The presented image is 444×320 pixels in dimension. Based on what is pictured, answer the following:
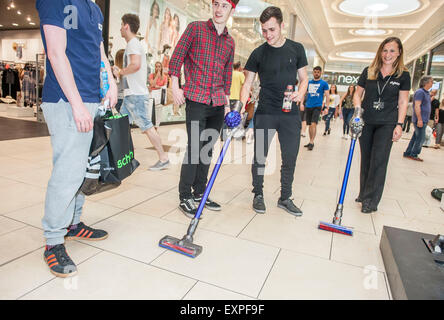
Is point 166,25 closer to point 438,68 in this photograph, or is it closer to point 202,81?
point 202,81

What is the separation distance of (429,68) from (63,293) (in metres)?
18.6

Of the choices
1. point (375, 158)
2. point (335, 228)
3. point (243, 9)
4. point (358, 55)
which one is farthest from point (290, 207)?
point (358, 55)

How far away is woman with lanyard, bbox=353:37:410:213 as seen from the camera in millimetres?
2572

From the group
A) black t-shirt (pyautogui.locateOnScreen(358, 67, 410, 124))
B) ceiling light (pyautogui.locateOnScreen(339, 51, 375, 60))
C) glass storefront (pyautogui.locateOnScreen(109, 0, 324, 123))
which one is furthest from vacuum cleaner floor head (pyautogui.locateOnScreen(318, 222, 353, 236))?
ceiling light (pyautogui.locateOnScreen(339, 51, 375, 60))

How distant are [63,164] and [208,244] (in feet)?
3.10

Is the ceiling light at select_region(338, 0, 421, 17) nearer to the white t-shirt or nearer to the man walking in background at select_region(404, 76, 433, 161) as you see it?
the man walking in background at select_region(404, 76, 433, 161)

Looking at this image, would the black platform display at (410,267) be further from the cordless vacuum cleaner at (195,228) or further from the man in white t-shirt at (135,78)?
the man in white t-shirt at (135,78)

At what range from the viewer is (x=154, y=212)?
2371 millimetres

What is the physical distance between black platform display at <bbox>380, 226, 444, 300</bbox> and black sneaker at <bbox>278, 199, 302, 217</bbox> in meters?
0.68

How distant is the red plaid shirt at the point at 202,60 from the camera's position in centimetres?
218

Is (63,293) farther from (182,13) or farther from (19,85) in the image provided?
(19,85)

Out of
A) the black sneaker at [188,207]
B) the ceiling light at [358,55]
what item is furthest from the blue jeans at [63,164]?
the ceiling light at [358,55]

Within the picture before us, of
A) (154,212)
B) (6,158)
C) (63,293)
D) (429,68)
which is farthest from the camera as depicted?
(429,68)
